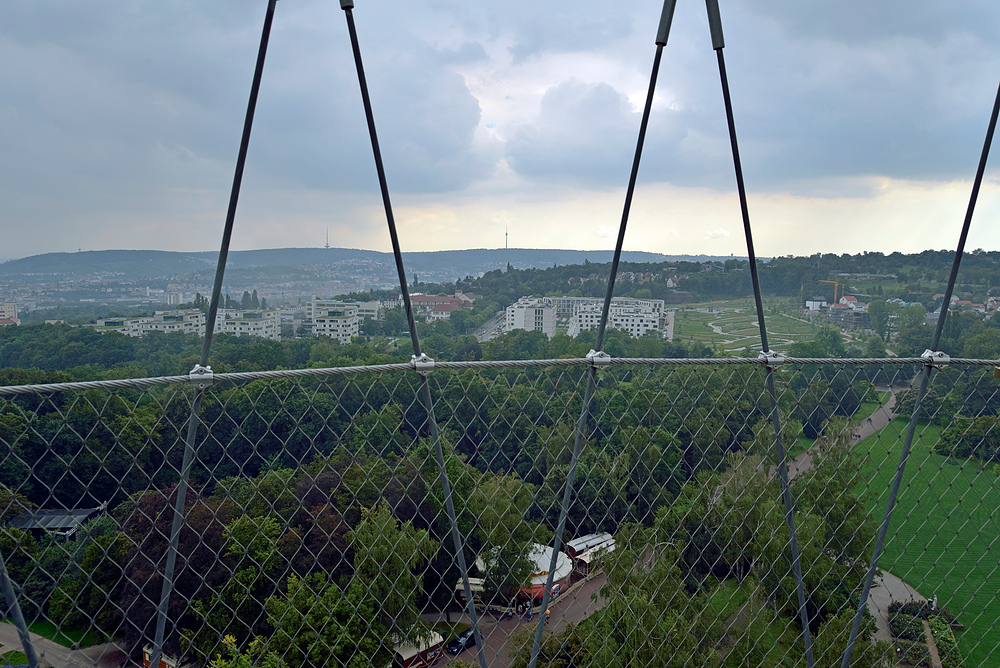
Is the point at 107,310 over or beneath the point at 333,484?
over

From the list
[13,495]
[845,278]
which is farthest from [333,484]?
[845,278]

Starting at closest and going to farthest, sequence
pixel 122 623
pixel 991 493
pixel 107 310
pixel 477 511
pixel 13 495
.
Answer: pixel 13 495 → pixel 122 623 → pixel 477 511 → pixel 991 493 → pixel 107 310

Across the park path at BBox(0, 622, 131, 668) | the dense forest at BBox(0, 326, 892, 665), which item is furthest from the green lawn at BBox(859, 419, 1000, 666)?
the park path at BBox(0, 622, 131, 668)

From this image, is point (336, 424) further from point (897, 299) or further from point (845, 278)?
point (845, 278)

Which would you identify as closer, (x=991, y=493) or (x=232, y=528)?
(x=232, y=528)

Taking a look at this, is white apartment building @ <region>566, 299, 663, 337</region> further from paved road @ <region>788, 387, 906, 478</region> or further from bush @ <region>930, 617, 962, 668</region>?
paved road @ <region>788, 387, 906, 478</region>

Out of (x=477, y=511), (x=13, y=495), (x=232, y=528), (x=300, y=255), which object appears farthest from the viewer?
(x=300, y=255)
